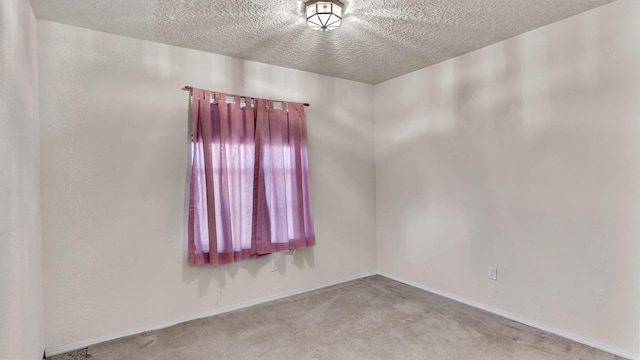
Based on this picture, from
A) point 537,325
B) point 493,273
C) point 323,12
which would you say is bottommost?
point 537,325

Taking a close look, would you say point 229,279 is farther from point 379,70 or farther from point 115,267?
point 379,70

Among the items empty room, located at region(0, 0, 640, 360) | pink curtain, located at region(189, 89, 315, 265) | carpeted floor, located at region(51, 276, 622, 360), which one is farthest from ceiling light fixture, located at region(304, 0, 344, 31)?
carpeted floor, located at region(51, 276, 622, 360)

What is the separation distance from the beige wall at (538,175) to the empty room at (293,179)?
15 millimetres

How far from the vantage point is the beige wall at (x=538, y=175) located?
2.34m

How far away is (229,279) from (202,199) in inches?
34.1

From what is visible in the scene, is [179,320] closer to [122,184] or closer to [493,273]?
[122,184]

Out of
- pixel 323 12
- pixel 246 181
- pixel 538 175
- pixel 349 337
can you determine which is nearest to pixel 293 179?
pixel 246 181

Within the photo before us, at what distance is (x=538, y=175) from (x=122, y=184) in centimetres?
358

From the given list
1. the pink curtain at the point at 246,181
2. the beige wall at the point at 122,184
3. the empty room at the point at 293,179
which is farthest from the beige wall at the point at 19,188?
the pink curtain at the point at 246,181

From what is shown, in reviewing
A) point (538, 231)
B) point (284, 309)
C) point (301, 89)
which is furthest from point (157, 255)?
point (538, 231)

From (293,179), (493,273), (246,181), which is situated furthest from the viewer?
(293,179)

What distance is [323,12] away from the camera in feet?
7.30

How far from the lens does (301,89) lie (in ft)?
12.3

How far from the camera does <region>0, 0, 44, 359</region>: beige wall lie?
145 cm
